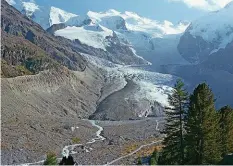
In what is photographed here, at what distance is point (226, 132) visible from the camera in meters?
54.2

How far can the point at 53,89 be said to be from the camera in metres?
151

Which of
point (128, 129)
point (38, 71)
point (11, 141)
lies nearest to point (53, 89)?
point (38, 71)

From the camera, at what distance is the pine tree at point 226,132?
52700mm

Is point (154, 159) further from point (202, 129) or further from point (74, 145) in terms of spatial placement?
point (74, 145)

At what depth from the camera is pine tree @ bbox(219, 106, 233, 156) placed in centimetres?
5270

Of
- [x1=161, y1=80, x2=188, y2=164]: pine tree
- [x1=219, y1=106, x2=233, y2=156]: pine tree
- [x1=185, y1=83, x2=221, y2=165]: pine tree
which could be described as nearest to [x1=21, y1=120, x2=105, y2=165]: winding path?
[x1=161, y1=80, x2=188, y2=164]: pine tree

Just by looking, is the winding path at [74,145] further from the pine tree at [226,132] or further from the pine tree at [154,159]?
the pine tree at [226,132]

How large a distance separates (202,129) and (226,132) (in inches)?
404

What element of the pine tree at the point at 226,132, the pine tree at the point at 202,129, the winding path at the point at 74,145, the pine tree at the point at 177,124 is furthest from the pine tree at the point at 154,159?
the winding path at the point at 74,145

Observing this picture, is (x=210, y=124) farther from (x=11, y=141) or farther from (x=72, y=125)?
(x=72, y=125)

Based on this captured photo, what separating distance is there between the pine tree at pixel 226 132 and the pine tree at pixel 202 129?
680 cm

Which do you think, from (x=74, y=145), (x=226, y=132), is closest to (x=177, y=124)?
(x=226, y=132)

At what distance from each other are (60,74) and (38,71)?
400 inches

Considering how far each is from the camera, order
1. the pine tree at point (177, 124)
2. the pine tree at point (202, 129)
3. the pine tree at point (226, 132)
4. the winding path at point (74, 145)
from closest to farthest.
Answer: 1. the pine tree at point (202, 129)
2. the pine tree at point (177, 124)
3. the pine tree at point (226, 132)
4. the winding path at point (74, 145)
